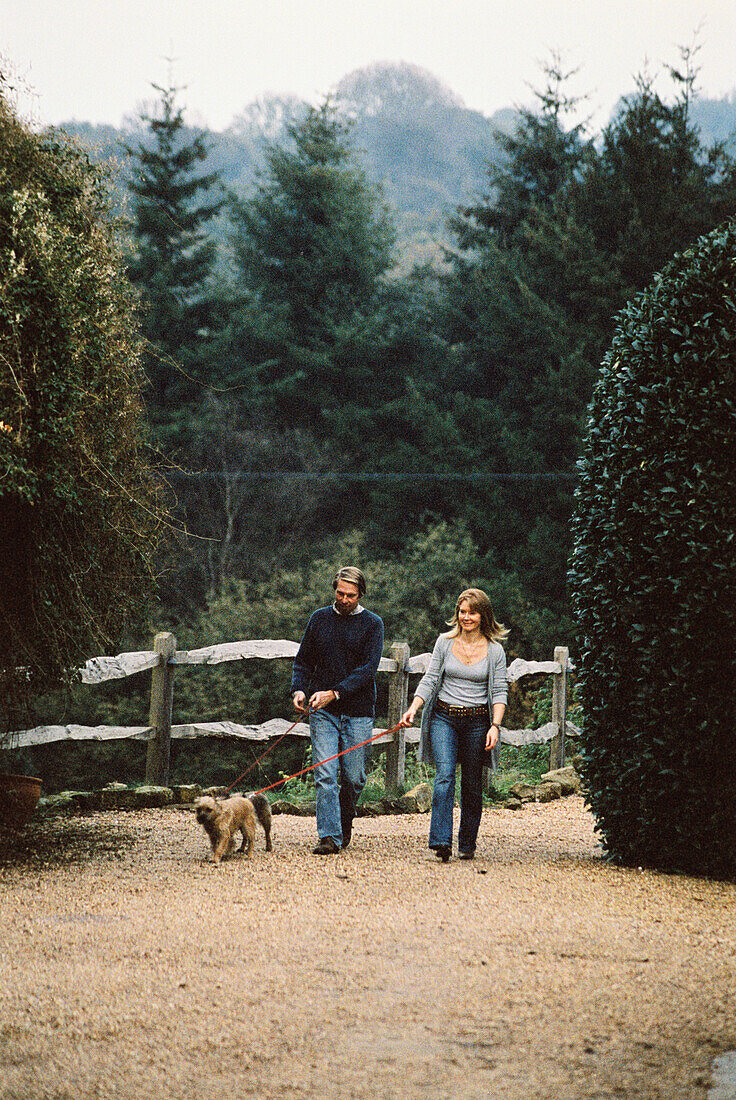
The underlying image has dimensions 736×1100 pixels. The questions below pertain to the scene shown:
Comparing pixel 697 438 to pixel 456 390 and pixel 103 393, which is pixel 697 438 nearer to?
pixel 103 393

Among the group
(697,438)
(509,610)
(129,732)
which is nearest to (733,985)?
(697,438)

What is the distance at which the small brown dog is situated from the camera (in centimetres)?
682

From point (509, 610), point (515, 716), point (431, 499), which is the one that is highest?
point (431, 499)

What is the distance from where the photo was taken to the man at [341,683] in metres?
7.23

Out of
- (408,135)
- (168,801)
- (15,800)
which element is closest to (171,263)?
(168,801)

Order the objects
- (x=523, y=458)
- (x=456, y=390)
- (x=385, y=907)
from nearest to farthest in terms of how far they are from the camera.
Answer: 1. (x=385, y=907)
2. (x=523, y=458)
3. (x=456, y=390)

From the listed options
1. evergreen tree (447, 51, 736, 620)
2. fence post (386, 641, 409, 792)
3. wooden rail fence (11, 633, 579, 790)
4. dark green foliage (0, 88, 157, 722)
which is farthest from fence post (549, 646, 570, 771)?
evergreen tree (447, 51, 736, 620)

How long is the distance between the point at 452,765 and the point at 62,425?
3213 mm

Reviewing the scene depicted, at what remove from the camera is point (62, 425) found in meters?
6.20

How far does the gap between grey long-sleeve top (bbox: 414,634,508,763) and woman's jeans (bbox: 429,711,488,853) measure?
2.1 inches

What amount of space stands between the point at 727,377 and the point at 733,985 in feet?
11.2

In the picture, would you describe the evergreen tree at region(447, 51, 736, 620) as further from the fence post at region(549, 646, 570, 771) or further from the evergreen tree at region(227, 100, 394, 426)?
the fence post at region(549, 646, 570, 771)

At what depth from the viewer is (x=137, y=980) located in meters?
4.30

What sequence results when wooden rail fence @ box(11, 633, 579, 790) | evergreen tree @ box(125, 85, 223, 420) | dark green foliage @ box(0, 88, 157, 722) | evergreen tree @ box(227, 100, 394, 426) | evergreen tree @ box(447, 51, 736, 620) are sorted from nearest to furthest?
dark green foliage @ box(0, 88, 157, 722)
wooden rail fence @ box(11, 633, 579, 790)
evergreen tree @ box(447, 51, 736, 620)
evergreen tree @ box(125, 85, 223, 420)
evergreen tree @ box(227, 100, 394, 426)
